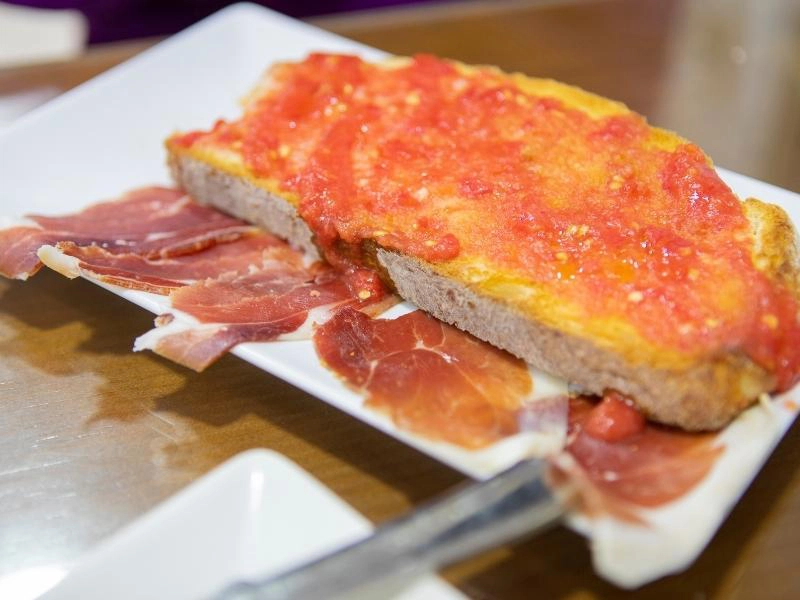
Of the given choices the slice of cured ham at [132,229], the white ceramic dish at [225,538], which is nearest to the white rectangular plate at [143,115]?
the slice of cured ham at [132,229]

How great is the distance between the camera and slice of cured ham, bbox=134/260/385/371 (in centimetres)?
237

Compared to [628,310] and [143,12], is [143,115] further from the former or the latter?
[628,310]

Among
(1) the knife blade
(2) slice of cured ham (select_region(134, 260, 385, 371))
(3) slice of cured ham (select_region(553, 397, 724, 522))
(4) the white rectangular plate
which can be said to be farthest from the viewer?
(4) the white rectangular plate

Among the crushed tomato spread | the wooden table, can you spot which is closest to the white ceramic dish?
the wooden table

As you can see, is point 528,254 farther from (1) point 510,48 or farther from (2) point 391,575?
(1) point 510,48

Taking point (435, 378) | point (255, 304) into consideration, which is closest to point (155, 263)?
point (255, 304)

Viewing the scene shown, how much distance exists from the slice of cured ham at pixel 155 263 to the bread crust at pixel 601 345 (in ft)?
0.52

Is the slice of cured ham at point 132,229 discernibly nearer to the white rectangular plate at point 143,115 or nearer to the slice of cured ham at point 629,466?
the white rectangular plate at point 143,115

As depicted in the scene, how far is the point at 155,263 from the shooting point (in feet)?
9.18

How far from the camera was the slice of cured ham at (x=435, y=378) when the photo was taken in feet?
7.14

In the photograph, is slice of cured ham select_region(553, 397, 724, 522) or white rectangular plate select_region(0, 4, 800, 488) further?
white rectangular plate select_region(0, 4, 800, 488)

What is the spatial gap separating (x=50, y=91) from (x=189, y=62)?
731mm

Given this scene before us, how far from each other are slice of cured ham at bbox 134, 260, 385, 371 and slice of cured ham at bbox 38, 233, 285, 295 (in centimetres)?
7

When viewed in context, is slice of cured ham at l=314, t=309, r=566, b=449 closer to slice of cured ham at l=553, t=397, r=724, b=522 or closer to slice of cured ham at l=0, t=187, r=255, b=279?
slice of cured ham at l=553, t=397, r=724, b=522
